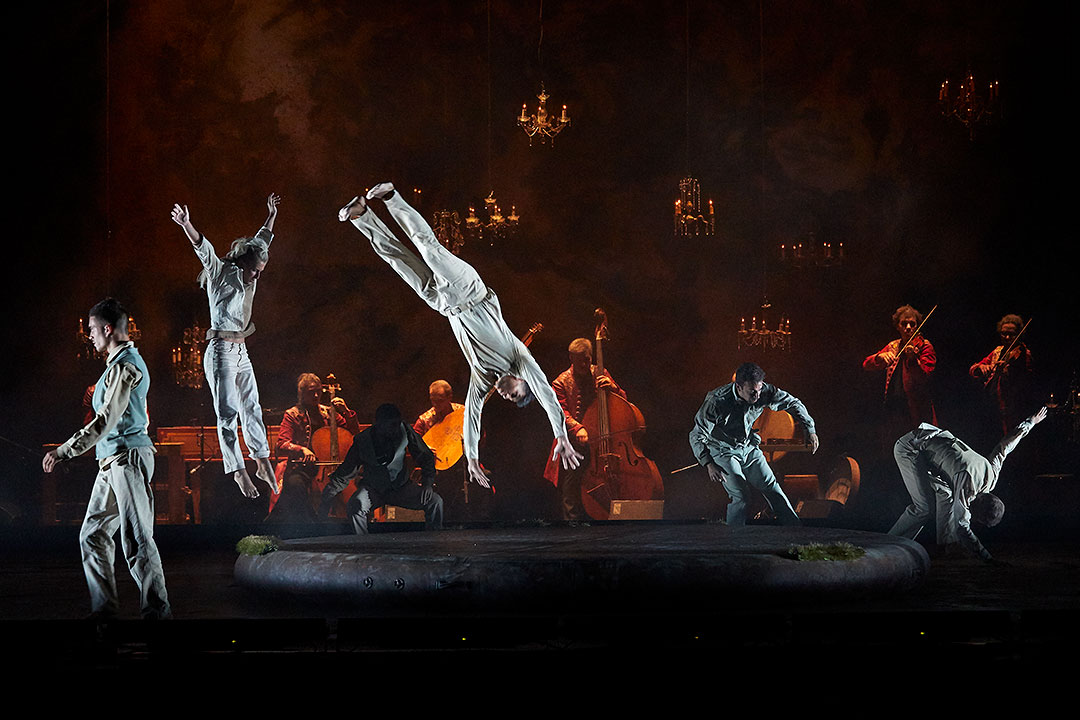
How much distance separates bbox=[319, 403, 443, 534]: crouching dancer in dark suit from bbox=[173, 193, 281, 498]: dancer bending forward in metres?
1.61

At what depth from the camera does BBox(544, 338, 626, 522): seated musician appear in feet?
50.4

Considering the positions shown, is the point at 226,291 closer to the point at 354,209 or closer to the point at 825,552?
the point at 354,209

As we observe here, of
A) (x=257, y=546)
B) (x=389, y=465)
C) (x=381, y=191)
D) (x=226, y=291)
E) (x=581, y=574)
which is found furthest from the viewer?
(x=389, y=465)

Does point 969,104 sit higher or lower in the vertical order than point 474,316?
higher

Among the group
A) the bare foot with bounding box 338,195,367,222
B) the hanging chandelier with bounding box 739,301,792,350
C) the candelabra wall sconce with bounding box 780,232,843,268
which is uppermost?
the candelabra wall sconce with bounding box 780,232,843,268

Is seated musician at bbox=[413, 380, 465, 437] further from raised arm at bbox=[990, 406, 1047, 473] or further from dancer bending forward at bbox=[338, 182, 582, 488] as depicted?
raised arm at bbox=[990, 406, 1047, 473]

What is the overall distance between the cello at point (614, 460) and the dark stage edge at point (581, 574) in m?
7.04

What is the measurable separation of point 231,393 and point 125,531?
7.81 ft

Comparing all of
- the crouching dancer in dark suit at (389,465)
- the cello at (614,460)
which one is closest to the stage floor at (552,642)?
the crouching dancer in dark suit at (389,465)

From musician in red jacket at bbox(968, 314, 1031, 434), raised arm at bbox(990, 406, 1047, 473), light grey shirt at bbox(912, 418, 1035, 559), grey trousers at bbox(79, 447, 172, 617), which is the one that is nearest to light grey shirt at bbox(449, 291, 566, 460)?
grey trousers at bbox(79, 447, 172, 617)

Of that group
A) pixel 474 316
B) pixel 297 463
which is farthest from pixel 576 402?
pixel 474 316

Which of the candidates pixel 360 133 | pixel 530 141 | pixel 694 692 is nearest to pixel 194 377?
pixel 360 133

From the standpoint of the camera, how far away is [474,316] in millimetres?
8430

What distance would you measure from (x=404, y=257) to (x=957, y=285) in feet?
35.8
